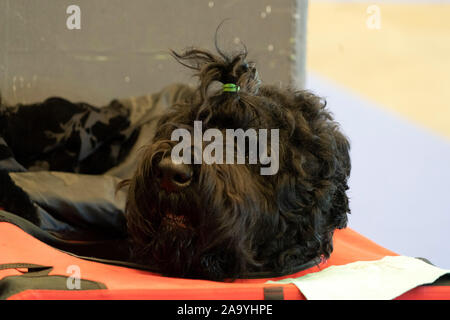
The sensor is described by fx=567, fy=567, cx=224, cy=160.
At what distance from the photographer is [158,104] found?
2.40 metres

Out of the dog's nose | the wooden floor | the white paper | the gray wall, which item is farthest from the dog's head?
the wooden floor

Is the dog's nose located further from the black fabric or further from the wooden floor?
the wooden floor

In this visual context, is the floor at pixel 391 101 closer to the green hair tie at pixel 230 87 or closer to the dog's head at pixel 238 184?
the dog's head at pixel 238 184

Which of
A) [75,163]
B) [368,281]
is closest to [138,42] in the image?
[75,163]

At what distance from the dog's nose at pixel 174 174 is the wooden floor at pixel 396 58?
2.39 meters

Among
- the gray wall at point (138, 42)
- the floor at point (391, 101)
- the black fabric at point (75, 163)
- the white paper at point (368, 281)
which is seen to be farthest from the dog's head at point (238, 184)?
the floor at point (391, 101)

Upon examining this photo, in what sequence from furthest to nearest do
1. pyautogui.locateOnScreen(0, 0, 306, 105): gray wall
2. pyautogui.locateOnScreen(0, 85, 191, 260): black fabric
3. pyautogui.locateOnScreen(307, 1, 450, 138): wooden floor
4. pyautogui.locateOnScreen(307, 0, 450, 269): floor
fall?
1. pyautogui.locateOnScreen(307, 1, 450, 138): wooden floor
2. pyautogui.locateOnScreen(307, 0, 450, 269): floor
3. pyautogui.locateOnScreen(0, 0, 306, 105): gray wall
4. pyautogui.locateOnScreen(0, 85, 191, 260): black fabric

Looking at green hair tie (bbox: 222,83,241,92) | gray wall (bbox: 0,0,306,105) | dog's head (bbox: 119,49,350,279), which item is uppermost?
gray wall (bbox: 0,0,306,105)

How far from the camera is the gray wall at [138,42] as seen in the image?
2539mm

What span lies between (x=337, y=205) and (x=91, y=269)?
2.28 feet

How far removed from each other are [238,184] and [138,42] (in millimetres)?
1477

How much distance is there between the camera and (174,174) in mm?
1340

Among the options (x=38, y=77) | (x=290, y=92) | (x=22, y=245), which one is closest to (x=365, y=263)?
(x=290, y=92)

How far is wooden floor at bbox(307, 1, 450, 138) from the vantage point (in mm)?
3426
